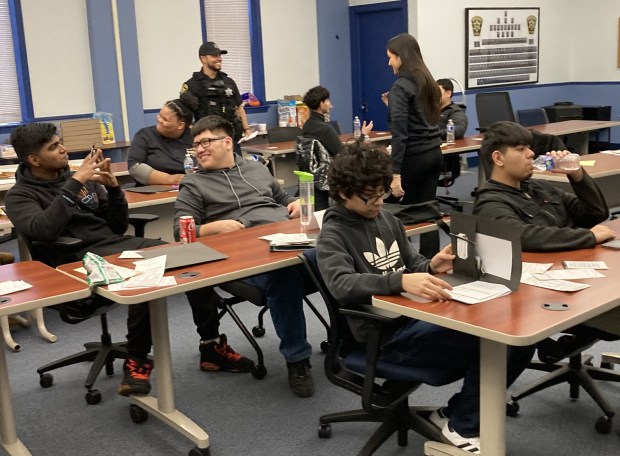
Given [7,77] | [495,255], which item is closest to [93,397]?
[495,255]

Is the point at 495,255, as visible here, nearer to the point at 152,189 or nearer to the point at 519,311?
the point at 519,311

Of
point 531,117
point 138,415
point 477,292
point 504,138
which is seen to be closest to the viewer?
point 477,292

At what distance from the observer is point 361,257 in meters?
2.52

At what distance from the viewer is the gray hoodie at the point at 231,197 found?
3488 millimetres

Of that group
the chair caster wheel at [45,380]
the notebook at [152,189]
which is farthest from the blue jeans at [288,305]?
the notebook at [152,189]

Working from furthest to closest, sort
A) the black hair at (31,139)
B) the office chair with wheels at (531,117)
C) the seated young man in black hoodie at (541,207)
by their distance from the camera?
the office chair with wheels at (531,117) < the black hair at (31,139) < the seated young man in black hoodie at (541,207)

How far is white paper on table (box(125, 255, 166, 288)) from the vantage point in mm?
2457

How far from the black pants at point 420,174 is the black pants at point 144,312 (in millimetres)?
1800

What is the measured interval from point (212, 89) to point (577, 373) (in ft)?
15.9

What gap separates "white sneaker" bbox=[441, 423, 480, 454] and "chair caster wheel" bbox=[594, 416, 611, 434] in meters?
0.71

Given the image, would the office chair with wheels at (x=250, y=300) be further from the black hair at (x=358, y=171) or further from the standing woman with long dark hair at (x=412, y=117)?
the standing woman with long dark hair at (x=412, y=117)

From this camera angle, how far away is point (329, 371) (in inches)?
97.6

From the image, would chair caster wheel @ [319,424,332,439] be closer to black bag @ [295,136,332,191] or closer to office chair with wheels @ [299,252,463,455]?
office chair with wheels @ [299,252,463,455]

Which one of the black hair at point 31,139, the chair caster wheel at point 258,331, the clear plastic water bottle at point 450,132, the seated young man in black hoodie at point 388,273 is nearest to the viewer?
the seated young man in black hoodie at point 388,273
